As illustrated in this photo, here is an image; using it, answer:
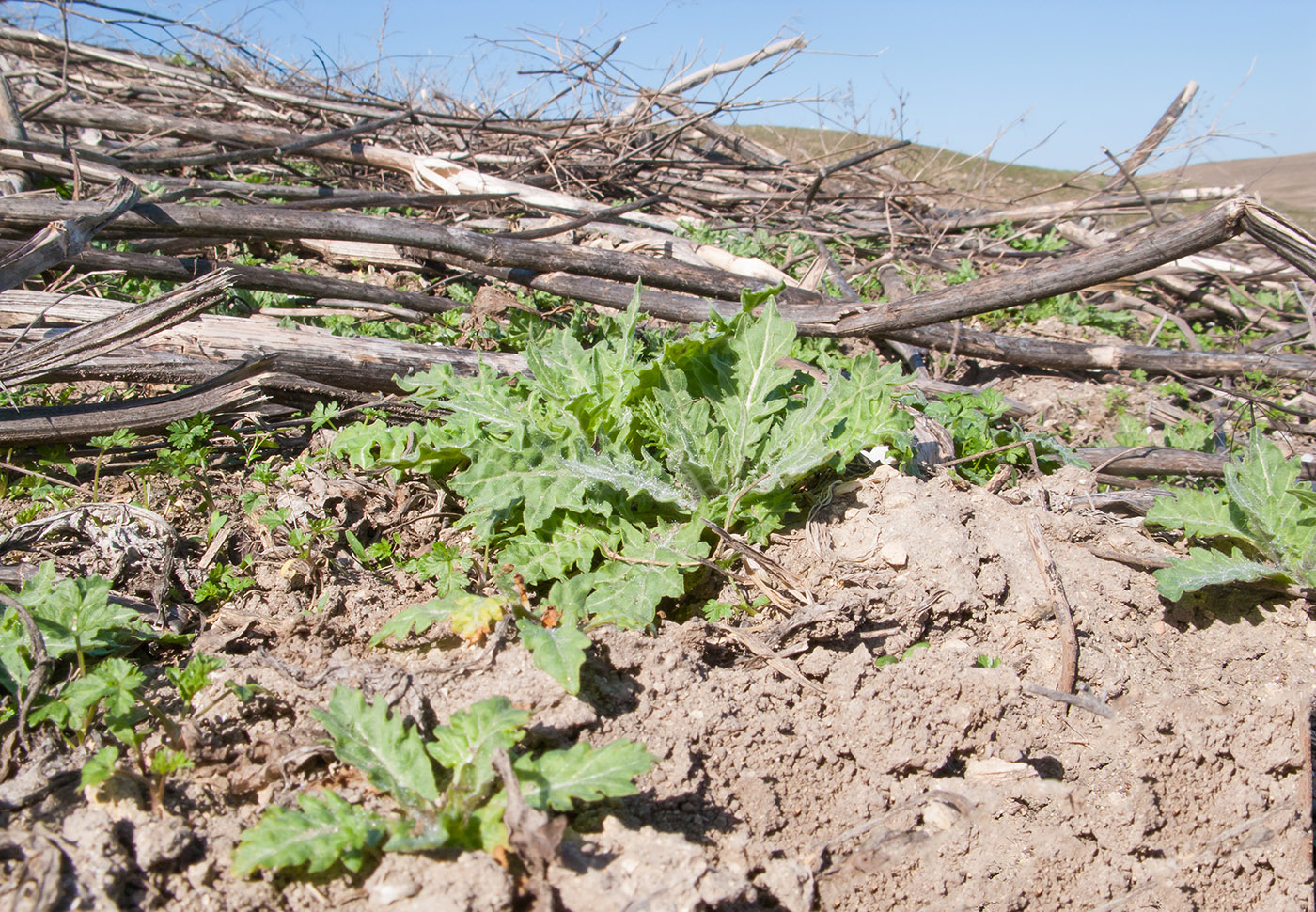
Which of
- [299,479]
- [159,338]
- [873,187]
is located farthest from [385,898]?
[873,187]

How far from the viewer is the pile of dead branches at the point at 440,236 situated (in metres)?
3.41

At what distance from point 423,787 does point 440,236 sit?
11.6 ft

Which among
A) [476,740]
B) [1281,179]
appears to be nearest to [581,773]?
[476,740]

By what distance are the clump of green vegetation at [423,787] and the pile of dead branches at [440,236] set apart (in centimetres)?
193

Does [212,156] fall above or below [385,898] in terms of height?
above

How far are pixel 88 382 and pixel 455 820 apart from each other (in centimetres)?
303

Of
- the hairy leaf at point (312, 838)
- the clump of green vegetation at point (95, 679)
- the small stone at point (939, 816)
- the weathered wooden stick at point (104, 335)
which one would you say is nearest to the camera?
the hairy leaf at point (312, 838)

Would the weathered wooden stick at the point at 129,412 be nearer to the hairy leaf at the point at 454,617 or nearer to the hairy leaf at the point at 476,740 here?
the hairy leaf at the point at 454,617

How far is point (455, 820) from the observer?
→ 64.4 inches

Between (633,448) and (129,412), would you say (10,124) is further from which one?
(633,448)

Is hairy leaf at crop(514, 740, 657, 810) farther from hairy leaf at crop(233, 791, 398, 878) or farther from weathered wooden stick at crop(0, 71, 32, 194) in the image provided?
weathered wooden stick at crop(0, 71, 32, 194)

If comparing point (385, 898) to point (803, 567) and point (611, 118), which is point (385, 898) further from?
point (611, 118)

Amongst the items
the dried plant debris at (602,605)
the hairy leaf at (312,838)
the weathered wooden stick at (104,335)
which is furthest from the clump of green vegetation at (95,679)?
the weathered wooden stick at (104,335)

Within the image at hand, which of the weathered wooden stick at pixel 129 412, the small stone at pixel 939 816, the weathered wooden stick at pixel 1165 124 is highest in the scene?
the weathered wooden stick at pixel 1165 124
